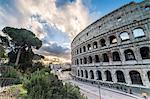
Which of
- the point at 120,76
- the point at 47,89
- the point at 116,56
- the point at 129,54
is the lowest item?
the point at 120,76

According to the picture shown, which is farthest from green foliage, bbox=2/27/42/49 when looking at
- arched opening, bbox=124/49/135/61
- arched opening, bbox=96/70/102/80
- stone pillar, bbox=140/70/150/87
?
stone pillar, bbox=140/70/150/87

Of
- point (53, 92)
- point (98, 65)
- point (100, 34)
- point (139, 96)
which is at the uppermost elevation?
point (100, 34)

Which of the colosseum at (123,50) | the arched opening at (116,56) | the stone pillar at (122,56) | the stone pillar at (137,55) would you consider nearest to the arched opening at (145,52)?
the colosseum at (123,50)

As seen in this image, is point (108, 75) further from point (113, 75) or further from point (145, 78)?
point (145, 78)

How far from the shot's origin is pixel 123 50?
21.5 meters

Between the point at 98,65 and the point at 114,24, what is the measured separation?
8.72 metres

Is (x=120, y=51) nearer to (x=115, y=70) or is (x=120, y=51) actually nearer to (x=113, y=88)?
(x=115, y=70)

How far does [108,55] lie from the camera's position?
78.6ft

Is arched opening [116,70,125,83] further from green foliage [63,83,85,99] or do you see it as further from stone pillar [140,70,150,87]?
green foliage [63,83,85,99]

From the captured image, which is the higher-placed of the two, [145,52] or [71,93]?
[145,52]

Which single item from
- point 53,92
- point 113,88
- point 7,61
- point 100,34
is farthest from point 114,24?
point 7,61

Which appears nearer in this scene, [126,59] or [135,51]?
[135,51]

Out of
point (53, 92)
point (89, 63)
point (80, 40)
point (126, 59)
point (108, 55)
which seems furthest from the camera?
point (80, 40)

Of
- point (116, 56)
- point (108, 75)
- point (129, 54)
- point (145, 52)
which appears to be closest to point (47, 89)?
point (145, 52)
